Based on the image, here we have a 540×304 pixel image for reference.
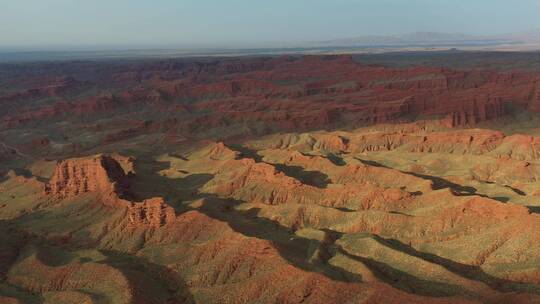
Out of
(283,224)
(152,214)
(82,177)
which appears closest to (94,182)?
(82,177)

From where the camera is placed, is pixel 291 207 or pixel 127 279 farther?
pixel 291 207

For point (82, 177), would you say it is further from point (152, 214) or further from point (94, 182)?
point (152, 214)

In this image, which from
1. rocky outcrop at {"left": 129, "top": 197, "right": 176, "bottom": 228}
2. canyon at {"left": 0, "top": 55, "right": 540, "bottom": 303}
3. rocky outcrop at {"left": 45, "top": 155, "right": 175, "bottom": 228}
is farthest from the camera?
rocky outcrop at {"left": 45, "top": 155, "right": 175, "bottom": 228}

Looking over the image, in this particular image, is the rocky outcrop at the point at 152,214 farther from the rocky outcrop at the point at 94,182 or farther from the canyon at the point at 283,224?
the rocky outcrop at the point at 94,182

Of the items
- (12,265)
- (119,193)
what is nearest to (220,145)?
(119,193)

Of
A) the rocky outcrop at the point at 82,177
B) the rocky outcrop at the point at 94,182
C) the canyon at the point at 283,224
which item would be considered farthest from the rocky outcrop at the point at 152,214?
the rocky outcrop at the point at 82,177

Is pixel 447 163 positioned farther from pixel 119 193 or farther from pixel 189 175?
pixel 119 193

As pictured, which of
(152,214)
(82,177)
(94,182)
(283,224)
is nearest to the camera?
(152,214)

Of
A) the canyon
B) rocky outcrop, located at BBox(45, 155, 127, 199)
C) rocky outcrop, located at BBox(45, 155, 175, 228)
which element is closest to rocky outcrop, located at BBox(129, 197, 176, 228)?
the canyon

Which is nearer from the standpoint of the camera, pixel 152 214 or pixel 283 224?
pixel 152 214

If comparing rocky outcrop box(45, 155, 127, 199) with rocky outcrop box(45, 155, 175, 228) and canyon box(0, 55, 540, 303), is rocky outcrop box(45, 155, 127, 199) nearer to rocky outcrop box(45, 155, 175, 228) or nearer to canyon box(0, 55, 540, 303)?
rocky outcrop box(45, 155, 175, 228)

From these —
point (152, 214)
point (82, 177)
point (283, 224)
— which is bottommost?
point (283, 224)
